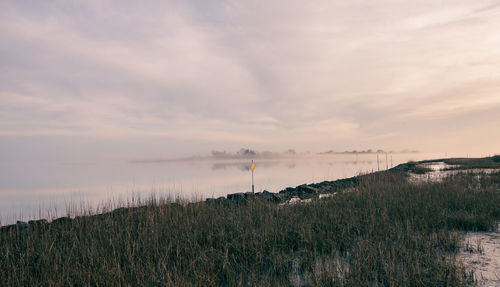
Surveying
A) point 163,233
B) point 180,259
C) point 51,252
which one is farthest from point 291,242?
point 51,252

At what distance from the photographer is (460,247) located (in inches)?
206

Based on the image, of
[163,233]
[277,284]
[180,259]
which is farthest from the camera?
[163,233]

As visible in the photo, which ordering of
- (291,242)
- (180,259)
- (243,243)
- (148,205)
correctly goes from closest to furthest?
(180,259)
(243,243)
(291,242)
(148,205)

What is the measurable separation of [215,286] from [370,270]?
2.07 meters

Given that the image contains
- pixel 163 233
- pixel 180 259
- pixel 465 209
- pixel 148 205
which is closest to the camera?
pixel 180 259

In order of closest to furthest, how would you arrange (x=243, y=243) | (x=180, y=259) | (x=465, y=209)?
(x=180, y=259) < (x=243, y=243) < (x=465, y=209)

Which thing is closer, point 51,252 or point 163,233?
point 51,252

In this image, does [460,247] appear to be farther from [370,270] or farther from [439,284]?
[370,270]

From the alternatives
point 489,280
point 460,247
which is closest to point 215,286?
point 489,280

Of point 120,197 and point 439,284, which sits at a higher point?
point 120,197

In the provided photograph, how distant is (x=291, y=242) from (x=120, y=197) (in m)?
6.45

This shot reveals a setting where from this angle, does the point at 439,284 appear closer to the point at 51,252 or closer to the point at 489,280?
the point at 489,280

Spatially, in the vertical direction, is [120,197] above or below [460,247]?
above

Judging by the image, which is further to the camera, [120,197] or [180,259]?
[120,197]
